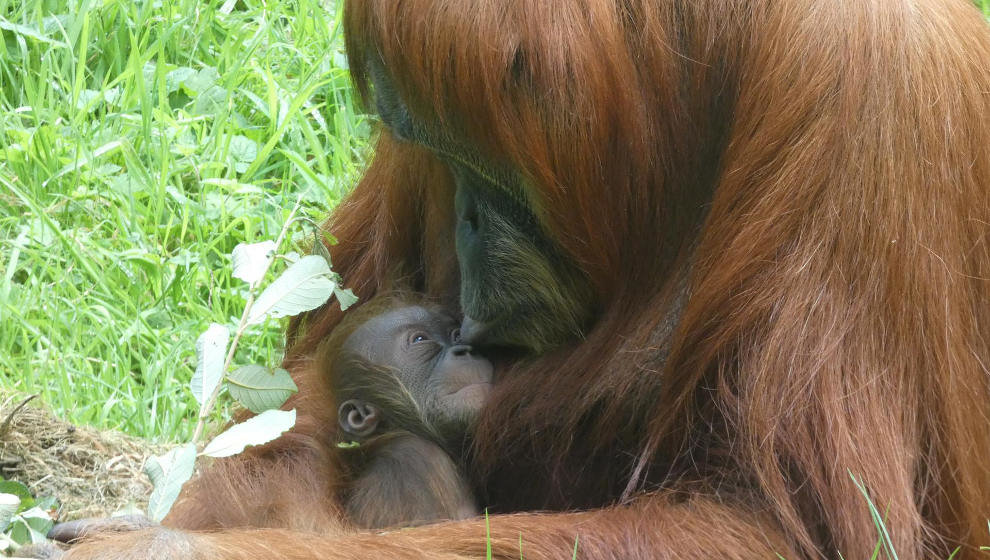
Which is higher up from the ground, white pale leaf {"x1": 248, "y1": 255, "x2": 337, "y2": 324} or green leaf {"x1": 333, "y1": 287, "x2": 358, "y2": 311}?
white pale leaf {"x1": 248, "y1": 255, "x2": 337, "y2": 324}

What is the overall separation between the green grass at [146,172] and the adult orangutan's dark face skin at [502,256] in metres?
1.22

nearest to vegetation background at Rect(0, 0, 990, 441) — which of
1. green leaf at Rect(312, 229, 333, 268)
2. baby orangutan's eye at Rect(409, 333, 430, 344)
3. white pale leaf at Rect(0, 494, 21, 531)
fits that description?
green leaf at Rect(312, 229, 333, 268)

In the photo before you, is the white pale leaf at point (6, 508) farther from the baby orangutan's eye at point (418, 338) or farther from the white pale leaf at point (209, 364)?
the baby orangutan's eye at point (418, 338)

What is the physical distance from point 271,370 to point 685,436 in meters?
0.91

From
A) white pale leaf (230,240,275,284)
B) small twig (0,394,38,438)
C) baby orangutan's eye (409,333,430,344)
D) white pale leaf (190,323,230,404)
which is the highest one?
white pale leaf (230,240,275,284)

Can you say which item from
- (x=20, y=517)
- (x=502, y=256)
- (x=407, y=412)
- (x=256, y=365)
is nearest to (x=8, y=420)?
(x=20, y=517)

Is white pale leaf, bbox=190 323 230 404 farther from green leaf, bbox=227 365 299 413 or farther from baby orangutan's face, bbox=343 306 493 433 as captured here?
baby orangutan's face, bbox=343 306 493 433

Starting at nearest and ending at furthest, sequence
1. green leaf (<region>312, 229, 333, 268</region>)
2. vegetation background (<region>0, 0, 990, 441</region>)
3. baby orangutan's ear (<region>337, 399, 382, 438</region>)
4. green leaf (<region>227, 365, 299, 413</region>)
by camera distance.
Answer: green leaf (<region>227, 365, 299, 413</region>)
baby orangutan's ear (<region>337, 399, 382, 438</region>)
green leaf (<region>312, 229, 333, 268</region>)
vegetation background (<region>0, 0, 990, 441</region>)

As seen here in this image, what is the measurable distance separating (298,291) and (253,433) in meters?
0.38

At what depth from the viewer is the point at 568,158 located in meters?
2.44

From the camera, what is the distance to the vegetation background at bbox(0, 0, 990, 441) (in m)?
4.02

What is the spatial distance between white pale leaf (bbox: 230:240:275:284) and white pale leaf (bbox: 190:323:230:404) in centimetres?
13

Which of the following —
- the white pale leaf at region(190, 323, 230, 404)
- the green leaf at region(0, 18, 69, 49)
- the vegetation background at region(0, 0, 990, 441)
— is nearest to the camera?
the white pale leaf at region(190, 323, 230, 404)

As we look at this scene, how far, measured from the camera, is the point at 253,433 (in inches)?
103
